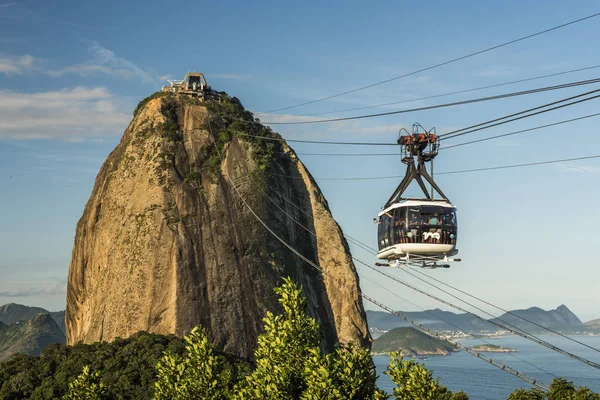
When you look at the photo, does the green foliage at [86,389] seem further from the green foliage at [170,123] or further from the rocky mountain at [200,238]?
the green foliage at [170,123]

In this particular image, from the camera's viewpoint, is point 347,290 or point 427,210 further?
point 347,290

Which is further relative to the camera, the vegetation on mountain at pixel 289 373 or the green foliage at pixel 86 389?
the green foliage at pixel 86 389

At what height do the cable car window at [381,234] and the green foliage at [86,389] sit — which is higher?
the cable car window at [381,234]

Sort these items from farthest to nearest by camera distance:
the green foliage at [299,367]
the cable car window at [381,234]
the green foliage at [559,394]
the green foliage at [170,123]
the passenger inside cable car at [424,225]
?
the green foliage at [170,123] < the green foliage at [559,394] < the cable car window at [381,234] < the passenger inside cable car at [424,225] < the green foliage at [299,367]

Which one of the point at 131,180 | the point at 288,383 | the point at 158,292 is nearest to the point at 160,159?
the point at 131,180

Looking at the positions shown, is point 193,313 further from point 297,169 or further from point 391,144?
point 391,144

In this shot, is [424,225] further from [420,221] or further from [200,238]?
[200,238]

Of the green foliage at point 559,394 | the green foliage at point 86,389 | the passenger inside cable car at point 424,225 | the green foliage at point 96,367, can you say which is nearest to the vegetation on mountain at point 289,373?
the green foliage at point 86,389

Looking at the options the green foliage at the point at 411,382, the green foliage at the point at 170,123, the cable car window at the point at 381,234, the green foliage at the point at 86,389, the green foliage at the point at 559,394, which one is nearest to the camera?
the green foliage at the point at 411,382

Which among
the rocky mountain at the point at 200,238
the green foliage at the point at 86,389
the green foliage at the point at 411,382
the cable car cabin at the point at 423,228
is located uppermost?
the rocky mountain at the point at 200,238
